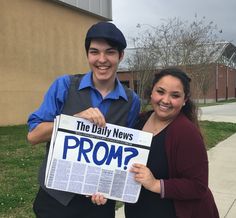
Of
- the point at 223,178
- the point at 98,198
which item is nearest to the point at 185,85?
the point at 98,198

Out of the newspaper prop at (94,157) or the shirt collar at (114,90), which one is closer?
the newspaper prop at (94,157)

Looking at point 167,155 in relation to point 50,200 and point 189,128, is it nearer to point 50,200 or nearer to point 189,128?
point 189,128

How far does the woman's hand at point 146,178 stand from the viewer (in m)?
2.43

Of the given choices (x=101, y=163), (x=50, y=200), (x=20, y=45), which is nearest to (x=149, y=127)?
(x=101, y=163)

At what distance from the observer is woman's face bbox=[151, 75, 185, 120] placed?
254 centimetres

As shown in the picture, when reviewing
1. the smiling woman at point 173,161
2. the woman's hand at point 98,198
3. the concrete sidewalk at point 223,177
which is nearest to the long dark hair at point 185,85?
the smiling woman at point 173,161

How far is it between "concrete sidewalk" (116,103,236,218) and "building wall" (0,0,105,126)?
7043 mm

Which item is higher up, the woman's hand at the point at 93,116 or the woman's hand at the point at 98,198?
the woman's hand at the point at 93,116

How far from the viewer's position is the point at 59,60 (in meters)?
17.2

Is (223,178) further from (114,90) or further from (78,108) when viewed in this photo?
(78,108)

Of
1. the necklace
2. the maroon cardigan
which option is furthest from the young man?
the maroon cardigan

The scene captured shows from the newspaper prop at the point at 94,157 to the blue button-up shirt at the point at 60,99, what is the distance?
0.19m

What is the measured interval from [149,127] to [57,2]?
49.1 ft

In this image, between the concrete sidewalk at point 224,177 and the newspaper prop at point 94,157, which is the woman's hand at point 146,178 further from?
the concrete sidewalk at point 224,177
